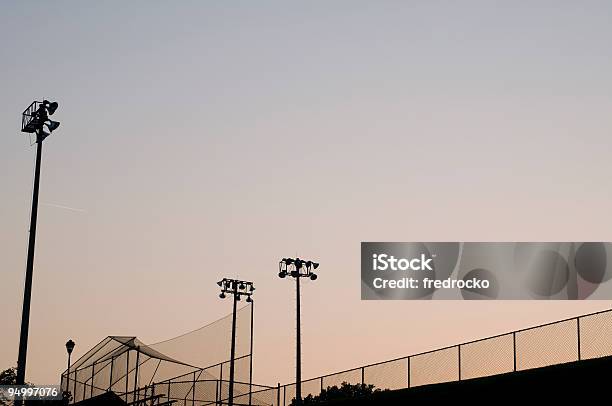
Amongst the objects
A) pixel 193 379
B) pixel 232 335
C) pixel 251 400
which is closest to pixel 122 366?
pixel 193 379

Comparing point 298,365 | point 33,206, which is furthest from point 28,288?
point 298,365

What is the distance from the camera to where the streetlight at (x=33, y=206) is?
30.9 m

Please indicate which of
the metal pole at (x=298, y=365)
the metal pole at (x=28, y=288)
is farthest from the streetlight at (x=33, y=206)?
the metal pole at (x=298, y=365)

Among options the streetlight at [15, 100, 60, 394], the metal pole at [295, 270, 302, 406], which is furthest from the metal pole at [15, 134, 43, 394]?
the metal pole at [295, 270, 302, 406]

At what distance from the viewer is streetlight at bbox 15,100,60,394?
30.9m

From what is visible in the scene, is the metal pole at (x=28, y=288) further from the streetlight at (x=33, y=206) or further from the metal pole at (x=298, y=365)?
the metal pole at (x=298, y=365)

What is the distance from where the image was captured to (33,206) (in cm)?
3288

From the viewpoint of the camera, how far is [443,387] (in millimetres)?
37781

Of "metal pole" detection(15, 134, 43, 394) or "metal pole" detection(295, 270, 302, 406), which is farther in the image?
"metal pole" detection(295, 270, 302, 406)

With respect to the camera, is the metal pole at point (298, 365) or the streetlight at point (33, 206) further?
the metal pole at point (298, 365)

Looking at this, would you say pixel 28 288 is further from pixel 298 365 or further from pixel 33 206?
pixel 298 365

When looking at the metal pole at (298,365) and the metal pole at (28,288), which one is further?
the metal pole at (298,365)

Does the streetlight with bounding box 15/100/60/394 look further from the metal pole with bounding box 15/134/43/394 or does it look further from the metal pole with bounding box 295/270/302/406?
the metal pole with bounding box 295/270/302/406

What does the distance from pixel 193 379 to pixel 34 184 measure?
25.1 m
